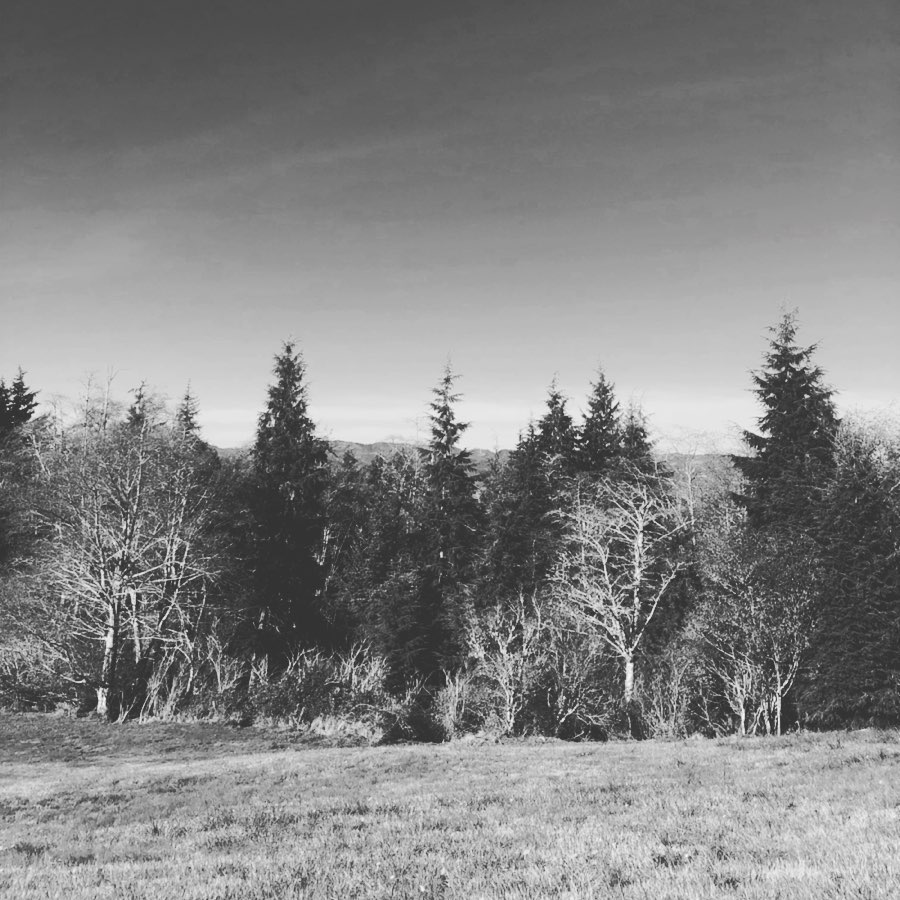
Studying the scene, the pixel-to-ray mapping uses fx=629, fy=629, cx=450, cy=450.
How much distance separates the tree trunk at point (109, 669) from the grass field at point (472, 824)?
6.46 m

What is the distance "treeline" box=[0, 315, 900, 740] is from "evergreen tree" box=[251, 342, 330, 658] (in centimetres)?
12

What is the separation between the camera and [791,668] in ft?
72.2

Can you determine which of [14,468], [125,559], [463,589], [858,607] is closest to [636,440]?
[463,589]

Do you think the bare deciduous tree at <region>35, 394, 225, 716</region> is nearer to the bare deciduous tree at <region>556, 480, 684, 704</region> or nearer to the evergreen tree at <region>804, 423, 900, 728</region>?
the bare deciduous tree at <region>556, 480, 684, 704</region>

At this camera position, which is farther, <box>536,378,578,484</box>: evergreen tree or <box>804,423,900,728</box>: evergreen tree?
<box>536,378,578,484</box>: evergreen tree

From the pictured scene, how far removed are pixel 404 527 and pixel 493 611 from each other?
1349cm

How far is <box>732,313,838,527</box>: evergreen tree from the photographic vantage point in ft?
97.2

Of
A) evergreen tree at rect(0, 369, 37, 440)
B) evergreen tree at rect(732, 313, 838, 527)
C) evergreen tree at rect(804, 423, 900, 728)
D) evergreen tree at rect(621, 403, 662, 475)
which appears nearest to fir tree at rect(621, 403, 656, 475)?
evergreen tree at rect(621, 403, 662, 475)

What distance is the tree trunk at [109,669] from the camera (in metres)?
22.4

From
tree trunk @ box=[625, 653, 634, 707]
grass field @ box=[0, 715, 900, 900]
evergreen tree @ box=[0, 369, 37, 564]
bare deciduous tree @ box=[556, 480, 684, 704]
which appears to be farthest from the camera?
evergreen tree @ box=[0, 369, 37, 564]

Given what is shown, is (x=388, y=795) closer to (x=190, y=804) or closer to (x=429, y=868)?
(x=190, y=804)

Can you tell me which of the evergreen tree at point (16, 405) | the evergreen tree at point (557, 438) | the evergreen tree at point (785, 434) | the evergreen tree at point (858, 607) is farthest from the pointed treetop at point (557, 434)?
the evergreen tree at point (16, 405)

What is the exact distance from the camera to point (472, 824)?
8.20m

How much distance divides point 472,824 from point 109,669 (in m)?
19.4
